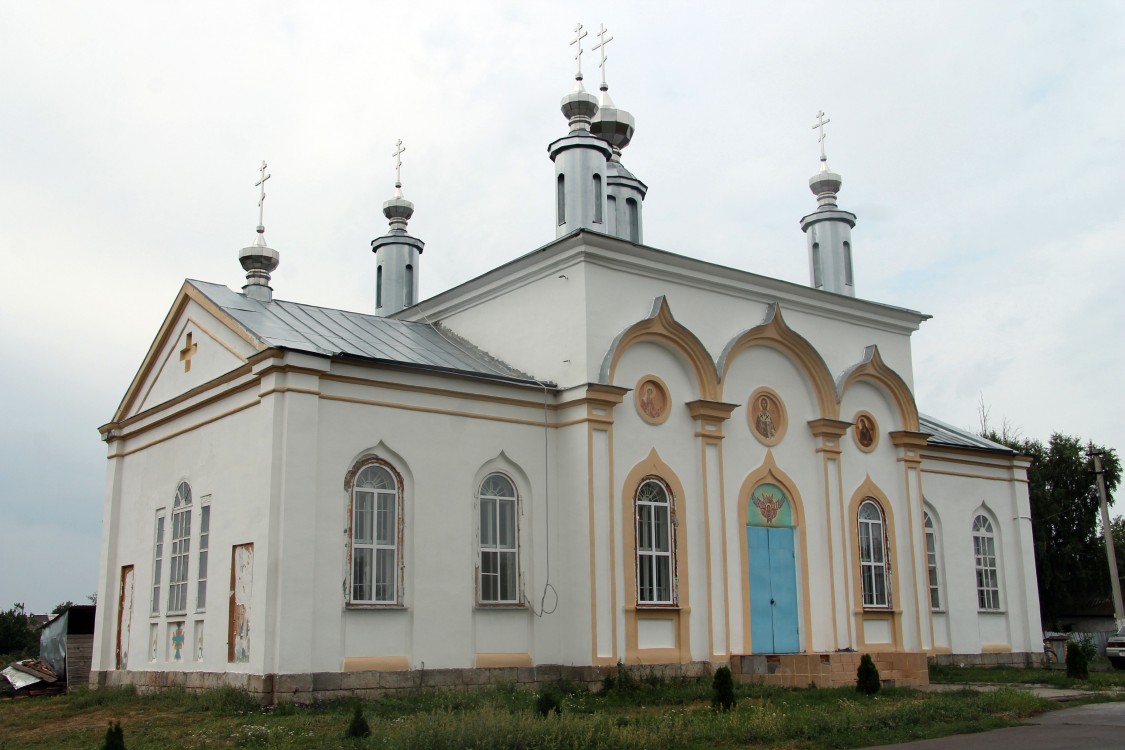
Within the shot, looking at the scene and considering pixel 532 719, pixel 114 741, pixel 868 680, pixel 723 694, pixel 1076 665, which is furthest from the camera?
pixel 1076 665

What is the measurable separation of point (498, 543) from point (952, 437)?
41.0ft

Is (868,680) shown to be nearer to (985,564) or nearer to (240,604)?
(240,604)

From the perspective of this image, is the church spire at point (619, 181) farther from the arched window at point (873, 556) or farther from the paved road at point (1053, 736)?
the paved road at point (1053, 736)

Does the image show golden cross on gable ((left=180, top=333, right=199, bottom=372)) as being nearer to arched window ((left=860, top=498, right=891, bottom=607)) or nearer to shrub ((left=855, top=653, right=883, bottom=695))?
shrub ((left=855, top=653, right=883, bottom=695))

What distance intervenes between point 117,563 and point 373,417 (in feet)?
22.0

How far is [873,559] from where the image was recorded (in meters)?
20.0

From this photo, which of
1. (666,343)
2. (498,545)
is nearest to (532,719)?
(498,545)

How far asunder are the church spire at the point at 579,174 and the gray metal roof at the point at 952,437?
8.70 meters

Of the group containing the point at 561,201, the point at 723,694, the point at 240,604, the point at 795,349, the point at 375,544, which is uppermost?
the point at 561,201

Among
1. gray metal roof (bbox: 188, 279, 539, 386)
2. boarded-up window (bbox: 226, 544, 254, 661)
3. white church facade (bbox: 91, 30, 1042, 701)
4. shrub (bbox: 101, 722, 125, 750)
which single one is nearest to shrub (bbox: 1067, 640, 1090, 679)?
white church facade (bbox: 91, 30, 1042, 701)

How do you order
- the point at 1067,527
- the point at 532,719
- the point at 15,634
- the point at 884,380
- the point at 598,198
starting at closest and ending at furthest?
the point at 532,719 < the point at 598,198 < the point at 884,380 < the point at 15,634 < the point at 1067,527

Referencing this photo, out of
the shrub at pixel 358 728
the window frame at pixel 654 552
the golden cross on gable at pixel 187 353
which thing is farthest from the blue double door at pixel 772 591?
the golden cross on gable at pixel 187 353

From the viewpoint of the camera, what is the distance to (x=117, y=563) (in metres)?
18.9

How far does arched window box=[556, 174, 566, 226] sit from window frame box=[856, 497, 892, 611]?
24.6ft
